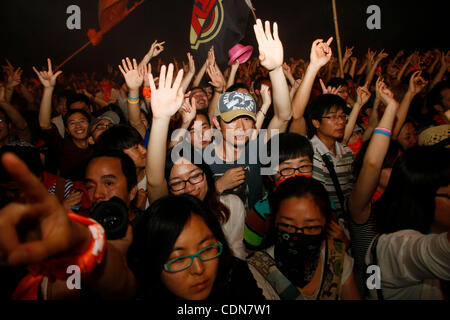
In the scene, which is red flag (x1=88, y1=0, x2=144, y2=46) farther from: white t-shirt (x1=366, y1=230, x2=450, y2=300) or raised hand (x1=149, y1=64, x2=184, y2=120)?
white t-shirt (x1=366, y1=230, x2=450, y2=300)

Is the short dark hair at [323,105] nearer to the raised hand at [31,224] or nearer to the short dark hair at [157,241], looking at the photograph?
the short dark hair at [157,241]

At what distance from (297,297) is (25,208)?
1246 millimetres

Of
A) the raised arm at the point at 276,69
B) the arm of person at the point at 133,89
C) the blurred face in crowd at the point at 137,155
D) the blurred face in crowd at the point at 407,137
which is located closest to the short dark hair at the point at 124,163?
the blurred face in crowd at the point at 137,155

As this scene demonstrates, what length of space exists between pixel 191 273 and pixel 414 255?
1.02 metres

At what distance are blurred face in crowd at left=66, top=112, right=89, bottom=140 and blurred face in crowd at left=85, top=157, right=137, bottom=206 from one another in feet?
5.39

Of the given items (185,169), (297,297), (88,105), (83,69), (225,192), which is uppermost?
(83,69)

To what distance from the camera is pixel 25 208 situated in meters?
0.69

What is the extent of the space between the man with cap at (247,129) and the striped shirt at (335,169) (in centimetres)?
42

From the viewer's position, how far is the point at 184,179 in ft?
6.27

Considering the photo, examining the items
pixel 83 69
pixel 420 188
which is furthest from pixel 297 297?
pixel 83 69

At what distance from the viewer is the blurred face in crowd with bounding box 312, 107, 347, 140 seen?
102 inches

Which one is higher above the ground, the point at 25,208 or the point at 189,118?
the point at 189,118

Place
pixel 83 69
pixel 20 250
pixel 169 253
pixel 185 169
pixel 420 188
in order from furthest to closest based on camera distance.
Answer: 1. pixel 83 69
2. pixel 185 169
3. pixel 420 188
4. pixel 169 253
5. pixel 20 250
